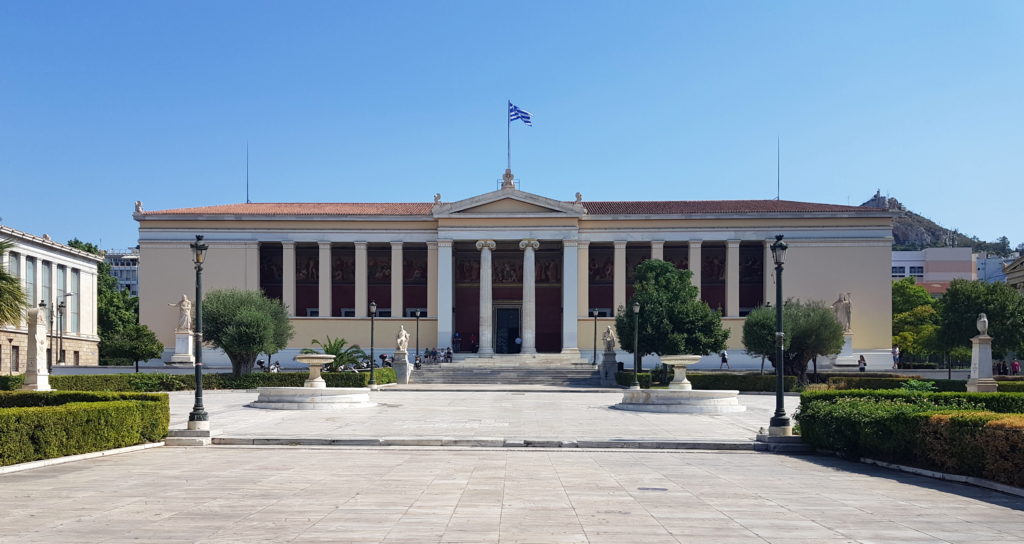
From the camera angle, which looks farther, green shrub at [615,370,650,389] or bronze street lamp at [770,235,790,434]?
green shrub at [615,370,650,389]

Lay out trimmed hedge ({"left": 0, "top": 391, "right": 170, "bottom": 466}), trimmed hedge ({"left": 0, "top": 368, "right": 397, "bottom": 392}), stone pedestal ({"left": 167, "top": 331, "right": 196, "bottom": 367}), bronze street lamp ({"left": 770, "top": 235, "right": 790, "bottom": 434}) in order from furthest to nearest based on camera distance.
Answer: stone pedestal ({"left": 167, "top": 331, "right": 196, "bottom": 367})
trimmed hedge ({"left": 0, "top": 368, "right": 397, "bottom": 392})
bronze street lamp ({"left": 770, "top": 235, "right": 790, "bottom": 434})
trimmed hedge ({"left": 0, "top": 391, "right": 170, "bottom": 466})

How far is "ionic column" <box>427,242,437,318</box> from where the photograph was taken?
6150cm

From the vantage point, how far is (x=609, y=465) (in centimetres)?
1527

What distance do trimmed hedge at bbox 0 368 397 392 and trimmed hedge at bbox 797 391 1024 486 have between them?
25977 millimetres

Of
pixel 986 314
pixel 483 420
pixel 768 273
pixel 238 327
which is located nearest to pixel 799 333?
pixel 986 314

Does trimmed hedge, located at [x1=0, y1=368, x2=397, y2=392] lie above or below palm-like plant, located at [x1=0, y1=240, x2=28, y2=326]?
below

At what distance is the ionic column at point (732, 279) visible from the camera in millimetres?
60000

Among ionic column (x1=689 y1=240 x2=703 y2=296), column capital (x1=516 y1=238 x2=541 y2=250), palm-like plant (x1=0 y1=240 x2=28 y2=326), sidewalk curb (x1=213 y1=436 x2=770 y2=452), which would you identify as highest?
column capital (x1=516 y1=238 x2=541 y2=250)

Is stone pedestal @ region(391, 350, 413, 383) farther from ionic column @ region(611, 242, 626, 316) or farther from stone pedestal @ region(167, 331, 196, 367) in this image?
ionic column @ region(611, 242, 626, 316)

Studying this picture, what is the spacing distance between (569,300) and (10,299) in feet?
121

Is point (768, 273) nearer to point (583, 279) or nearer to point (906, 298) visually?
point (583, 279)

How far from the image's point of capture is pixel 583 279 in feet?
200

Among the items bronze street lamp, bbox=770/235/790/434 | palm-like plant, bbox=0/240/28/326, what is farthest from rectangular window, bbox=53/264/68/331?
bronze street lamp, bbox=770/235/790/434

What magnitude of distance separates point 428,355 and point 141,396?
3796cm
